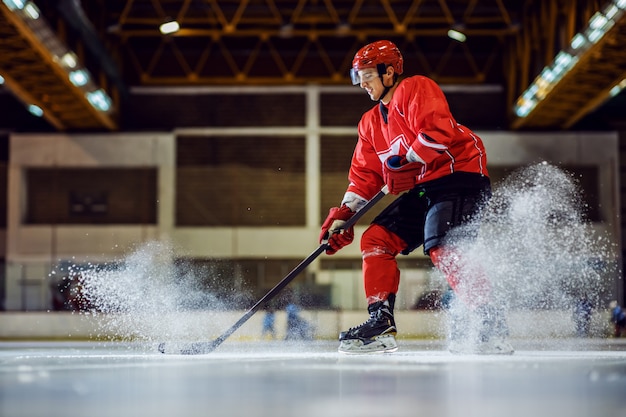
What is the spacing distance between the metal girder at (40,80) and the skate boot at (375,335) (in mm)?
8804

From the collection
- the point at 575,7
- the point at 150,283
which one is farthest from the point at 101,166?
the point at 150,283

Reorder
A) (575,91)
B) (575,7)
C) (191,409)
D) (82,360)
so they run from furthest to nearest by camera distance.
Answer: (575,91), (575,7), (82,360), (191,409)

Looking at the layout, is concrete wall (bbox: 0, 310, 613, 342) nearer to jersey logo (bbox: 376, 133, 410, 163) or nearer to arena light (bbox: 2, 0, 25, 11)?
arena light (bbox: 2, 0, 25, 11)

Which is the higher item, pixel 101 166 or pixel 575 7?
pixel 575 7

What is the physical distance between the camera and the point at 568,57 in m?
13.4

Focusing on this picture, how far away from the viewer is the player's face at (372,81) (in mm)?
4445

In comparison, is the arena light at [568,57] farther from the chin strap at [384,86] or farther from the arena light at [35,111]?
the arena light at [35,111]

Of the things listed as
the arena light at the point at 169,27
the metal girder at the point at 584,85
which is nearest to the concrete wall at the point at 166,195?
the metal girder at the point at 584,85

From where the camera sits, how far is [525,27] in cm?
1641

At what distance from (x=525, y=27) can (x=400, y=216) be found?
12.9 meters

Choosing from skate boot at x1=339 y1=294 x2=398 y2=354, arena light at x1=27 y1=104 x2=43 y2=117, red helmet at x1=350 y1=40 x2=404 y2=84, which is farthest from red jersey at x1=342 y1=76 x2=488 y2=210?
arena light at x1=27 y1=104 x2=43 y2=117

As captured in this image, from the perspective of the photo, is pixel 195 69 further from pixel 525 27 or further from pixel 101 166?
pixel 525 27

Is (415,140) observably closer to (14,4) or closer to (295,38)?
(14,4)

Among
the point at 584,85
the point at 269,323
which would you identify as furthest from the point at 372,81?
the point at 584,85
